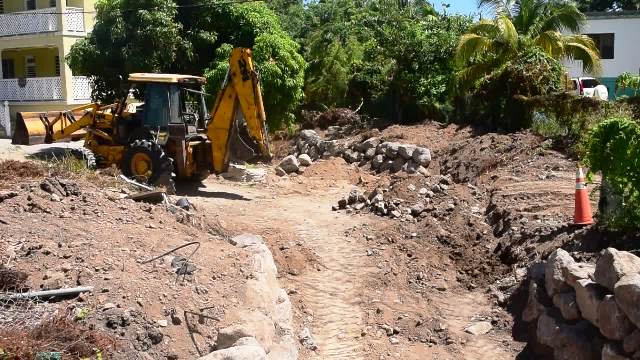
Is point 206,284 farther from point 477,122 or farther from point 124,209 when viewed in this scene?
point 477,122

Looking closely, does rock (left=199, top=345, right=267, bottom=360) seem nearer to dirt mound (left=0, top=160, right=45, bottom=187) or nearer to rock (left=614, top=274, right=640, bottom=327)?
rock (left=614, top=274, right=640, bottom=327)

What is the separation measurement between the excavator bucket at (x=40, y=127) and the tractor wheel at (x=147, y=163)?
2598mm

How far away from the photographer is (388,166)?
19.7 metres

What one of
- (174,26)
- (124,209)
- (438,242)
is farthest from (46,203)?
(174,26)

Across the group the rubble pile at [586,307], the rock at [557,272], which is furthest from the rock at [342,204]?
the rock at [557,272]

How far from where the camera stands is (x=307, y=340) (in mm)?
9055

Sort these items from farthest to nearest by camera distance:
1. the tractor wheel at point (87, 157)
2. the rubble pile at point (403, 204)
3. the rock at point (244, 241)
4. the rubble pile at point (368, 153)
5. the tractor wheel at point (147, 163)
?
1. the rubble pile at point (368, 153)
2. the tractor wheel at point (87, 157)
3. the tractor wheel at point (147, 163)
4. the rubble pile at point (403, 204)
5. the rock at point (244, 241)

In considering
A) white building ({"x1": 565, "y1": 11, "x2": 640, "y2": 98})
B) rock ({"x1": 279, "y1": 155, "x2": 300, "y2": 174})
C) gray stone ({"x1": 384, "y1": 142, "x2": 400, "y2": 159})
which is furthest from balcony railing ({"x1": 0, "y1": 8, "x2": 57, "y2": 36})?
white building ({"x1": 565, "y1": 11, "x2": 640, "y2": 98})

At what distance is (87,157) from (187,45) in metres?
6.16

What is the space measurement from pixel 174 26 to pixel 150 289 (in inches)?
586

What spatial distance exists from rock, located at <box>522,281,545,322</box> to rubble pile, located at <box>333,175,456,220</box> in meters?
4.66

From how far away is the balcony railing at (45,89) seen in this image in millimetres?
A: 30359

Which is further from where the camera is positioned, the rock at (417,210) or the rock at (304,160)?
the rock at (304,160)

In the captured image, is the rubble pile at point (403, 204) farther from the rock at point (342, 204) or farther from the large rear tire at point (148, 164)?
the large rear tire at point (148, 164)
